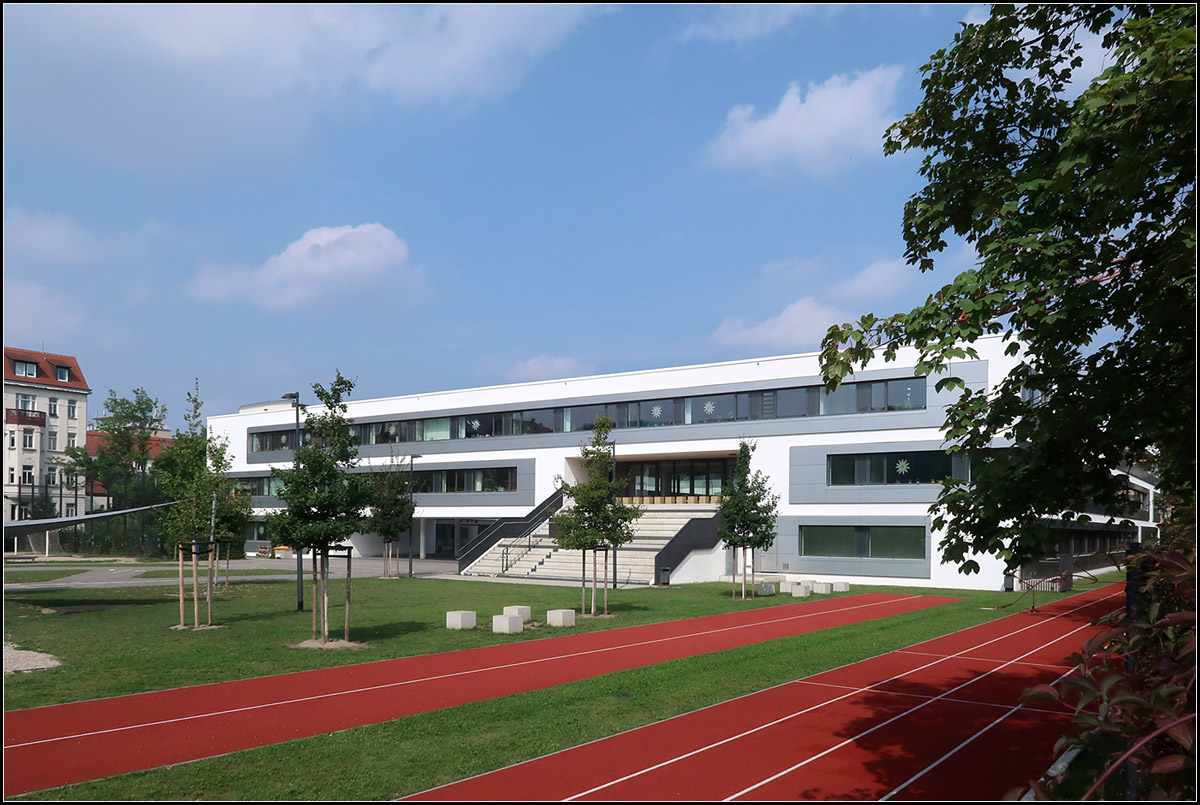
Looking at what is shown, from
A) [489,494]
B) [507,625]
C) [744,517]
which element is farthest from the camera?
[489,494]

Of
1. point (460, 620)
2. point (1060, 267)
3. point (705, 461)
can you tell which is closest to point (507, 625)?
point (460, 620)

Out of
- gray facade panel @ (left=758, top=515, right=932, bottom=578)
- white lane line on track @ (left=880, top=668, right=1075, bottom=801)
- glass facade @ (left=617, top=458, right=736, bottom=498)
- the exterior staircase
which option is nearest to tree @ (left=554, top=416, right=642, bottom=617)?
the exterior staircase

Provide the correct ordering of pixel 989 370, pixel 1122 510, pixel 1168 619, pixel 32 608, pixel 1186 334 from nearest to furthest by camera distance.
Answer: pixel 1168 619
pixel 1186 334
pixel 1122 510
pixel 32 608
pixel 989 370

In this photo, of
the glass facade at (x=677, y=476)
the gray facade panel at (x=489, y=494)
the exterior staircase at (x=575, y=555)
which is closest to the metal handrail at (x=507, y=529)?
the exterior staircase at (x=575, y=555)

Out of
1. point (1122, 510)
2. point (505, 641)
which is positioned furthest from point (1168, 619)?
point (505, 641)

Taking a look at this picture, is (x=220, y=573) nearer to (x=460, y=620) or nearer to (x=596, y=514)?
(x=596, y=514)

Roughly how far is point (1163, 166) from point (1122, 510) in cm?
306

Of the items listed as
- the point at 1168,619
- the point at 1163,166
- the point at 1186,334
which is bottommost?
the point at 1168,619

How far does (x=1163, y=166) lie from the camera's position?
5.64m

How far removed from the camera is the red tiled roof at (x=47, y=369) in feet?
262

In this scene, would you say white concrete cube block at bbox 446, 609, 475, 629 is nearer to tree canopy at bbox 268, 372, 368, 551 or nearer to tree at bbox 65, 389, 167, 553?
tree canopy at bbox 268, 372, 368, 551

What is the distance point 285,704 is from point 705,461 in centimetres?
4010

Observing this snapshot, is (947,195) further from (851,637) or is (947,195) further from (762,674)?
(851,637)

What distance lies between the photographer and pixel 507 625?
22531 mm
